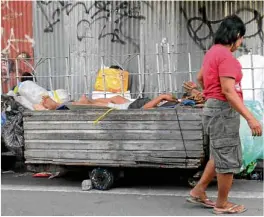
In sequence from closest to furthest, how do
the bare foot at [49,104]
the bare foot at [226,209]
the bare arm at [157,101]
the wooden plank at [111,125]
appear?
the bare foot at [226,209], the wooden plank at [111,125], the bare arm at [157,101], the bare foot at [49,104]

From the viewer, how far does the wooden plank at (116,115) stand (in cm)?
560

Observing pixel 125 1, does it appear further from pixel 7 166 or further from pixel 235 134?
pixel 235 134

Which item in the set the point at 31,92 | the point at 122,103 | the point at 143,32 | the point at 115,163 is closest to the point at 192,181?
the point at 115,163

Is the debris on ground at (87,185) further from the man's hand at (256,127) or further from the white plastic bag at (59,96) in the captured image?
the man's hand at (256,127)

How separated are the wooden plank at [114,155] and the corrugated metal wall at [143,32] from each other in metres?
2.22

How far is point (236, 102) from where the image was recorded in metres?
4.44

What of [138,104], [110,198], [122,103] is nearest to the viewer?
[110,198]

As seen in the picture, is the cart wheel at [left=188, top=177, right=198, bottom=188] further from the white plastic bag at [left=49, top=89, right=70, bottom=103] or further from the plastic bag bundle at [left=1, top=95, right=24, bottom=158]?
the white plastic bag at [left=49, top=89, right=70, bottom=103]

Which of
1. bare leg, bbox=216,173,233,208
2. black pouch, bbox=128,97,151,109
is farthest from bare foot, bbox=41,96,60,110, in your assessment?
bare leg, bbox=216,173,233,208

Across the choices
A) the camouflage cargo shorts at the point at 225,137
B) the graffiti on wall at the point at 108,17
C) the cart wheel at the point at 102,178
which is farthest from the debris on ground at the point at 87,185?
the graffiti on wall at the point at 108,17

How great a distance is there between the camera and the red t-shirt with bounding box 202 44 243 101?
14.9ft

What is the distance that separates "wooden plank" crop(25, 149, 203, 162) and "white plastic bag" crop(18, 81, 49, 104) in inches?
44.0

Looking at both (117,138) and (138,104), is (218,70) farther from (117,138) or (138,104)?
(138,104)

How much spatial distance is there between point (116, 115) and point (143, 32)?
284 cm
